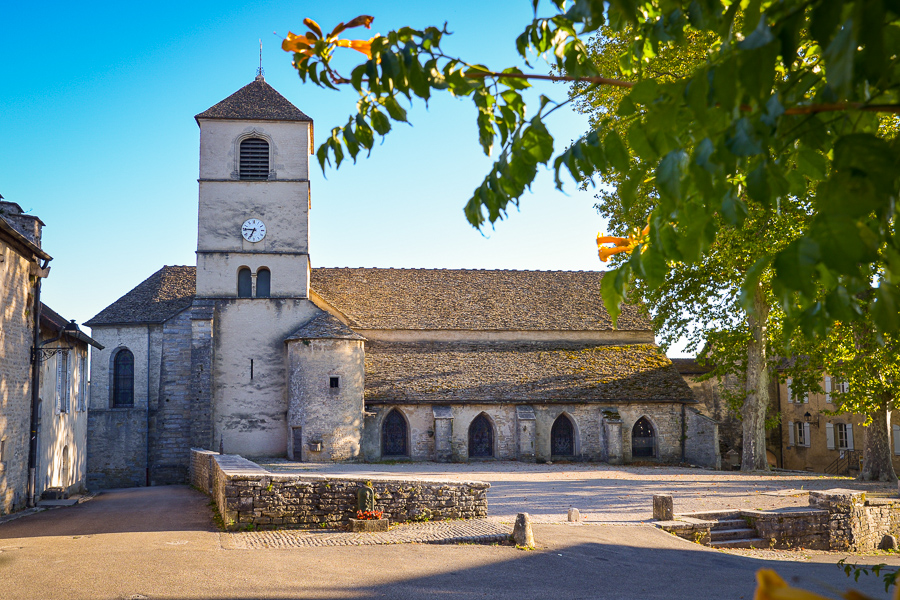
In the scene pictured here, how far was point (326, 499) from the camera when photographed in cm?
1427

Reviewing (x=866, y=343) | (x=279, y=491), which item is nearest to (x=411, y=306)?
(x=866, y=343)

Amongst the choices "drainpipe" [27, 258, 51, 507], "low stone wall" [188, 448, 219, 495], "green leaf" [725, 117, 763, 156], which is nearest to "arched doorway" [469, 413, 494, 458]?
"low stone wall" [188, 448, 219, 495]

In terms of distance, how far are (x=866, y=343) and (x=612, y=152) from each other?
979 inches

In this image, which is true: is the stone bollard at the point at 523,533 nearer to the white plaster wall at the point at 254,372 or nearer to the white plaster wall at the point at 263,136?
the white plaster wall at the point at 254,372

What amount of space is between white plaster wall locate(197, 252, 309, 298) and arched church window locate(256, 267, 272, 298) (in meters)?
0.22

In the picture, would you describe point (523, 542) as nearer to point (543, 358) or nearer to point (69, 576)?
point (69, 576)

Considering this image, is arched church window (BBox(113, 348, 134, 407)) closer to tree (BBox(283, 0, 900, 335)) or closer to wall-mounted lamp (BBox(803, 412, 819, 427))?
tree (BBox(283, 0, 900, 335))

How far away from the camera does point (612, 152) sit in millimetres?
2605

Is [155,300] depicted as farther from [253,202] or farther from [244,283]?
[253,202]

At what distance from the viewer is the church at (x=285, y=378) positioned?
2973 centimetres

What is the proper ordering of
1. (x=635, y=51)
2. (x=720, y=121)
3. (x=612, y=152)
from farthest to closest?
(x=635, y=51), (x=612, y=152), (x=720, y=121)

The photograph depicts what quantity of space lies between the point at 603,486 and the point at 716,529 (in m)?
7.12

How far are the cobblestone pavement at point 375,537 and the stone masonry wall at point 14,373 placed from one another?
272 inches

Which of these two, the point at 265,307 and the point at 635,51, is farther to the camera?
the point at 265,307
